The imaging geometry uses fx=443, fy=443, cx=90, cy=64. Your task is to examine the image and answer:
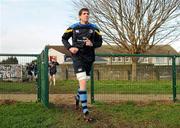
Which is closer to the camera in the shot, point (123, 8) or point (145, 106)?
point (145, 106)

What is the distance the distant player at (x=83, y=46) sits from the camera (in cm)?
863

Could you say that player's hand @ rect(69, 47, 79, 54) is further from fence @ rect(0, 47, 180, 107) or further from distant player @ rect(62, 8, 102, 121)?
fence @ rect(0, 47, 180, 107)

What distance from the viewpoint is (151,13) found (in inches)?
1521

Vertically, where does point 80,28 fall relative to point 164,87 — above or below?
above

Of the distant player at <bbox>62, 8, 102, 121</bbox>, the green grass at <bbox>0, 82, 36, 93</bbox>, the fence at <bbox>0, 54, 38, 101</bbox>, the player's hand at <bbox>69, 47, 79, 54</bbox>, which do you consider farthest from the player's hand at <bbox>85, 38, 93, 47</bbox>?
the green grass at <bbox>0, 82, 36, 93</bbox>

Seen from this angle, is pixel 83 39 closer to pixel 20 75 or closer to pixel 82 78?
pixel 82 78

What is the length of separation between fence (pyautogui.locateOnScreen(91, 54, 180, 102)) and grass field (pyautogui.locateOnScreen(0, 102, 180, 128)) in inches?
74.2

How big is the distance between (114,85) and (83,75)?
491cm

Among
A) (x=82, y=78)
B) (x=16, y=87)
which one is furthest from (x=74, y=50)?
(x=16, y=87)

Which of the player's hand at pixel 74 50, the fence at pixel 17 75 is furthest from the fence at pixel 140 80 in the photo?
the player's hand at pixel 74 50

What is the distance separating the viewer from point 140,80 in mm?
13500

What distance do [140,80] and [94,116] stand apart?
14.8 ft

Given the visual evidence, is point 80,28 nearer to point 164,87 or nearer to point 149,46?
point 164,87

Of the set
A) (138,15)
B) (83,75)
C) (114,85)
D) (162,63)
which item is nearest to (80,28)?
(83,75)
